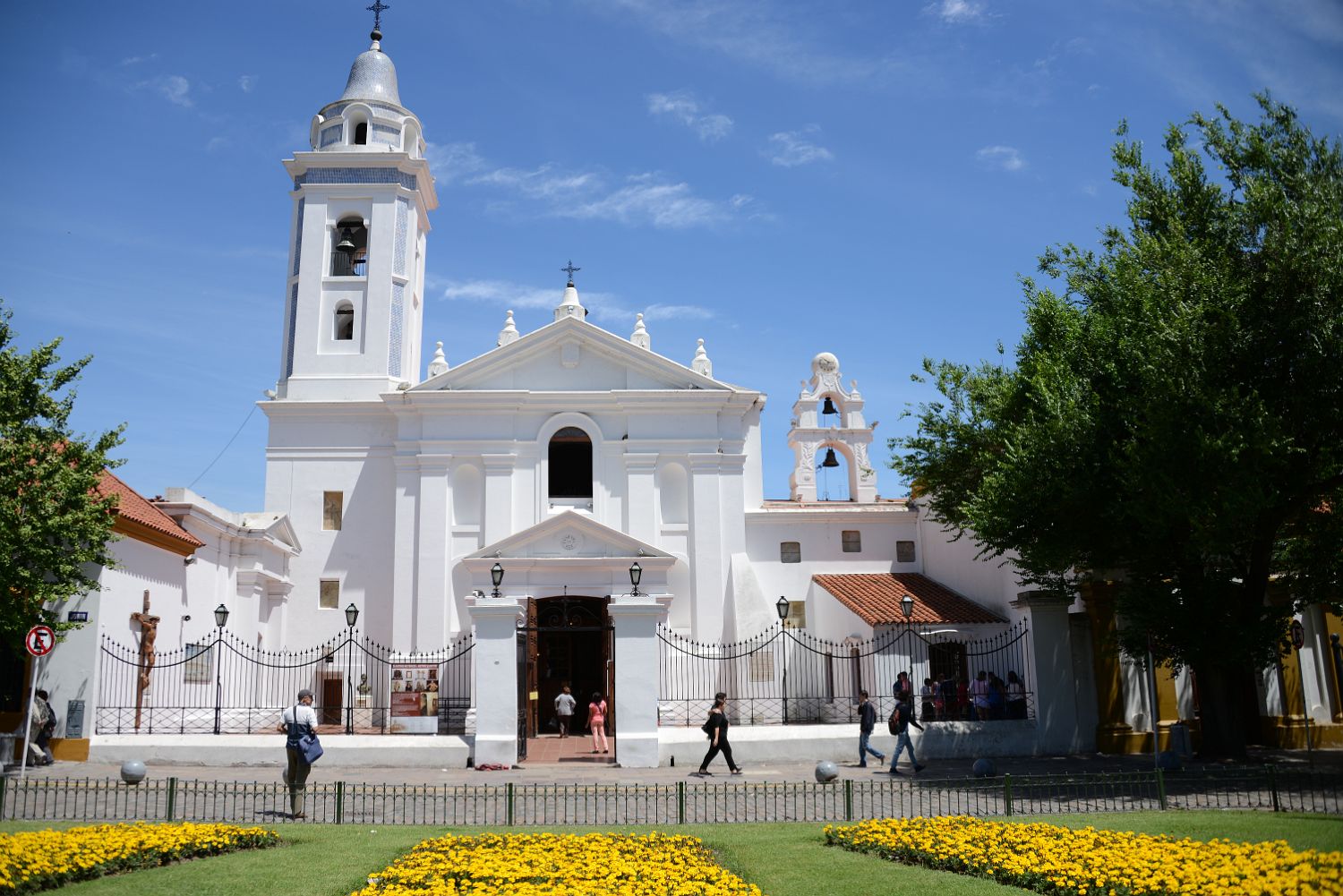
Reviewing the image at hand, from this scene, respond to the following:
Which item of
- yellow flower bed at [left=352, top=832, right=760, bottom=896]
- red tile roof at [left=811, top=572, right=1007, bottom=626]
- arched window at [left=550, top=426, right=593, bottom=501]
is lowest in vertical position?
yellow flower bed at [left=352, top=832, right=760, bottom=896]

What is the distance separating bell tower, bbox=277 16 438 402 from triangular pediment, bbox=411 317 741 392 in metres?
2.72

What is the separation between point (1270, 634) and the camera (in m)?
18.5

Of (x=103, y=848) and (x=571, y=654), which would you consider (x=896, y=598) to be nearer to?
(x=571, y=654)

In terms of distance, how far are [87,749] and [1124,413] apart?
19.2 metres

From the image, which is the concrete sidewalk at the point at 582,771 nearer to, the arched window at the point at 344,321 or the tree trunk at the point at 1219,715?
the tree trunk at the point at 1219,715

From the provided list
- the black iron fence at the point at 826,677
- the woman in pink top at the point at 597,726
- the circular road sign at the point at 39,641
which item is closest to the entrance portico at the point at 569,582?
the black iron fence at the point at 826,677

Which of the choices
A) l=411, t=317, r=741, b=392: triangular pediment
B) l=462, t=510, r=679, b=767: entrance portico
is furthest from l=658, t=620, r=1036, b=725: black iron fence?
l=411, t=317, r=741, b=392: triangular pediment

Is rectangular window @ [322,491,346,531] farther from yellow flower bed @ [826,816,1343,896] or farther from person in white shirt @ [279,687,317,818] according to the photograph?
yellow flower bed @ [826,816,1343,896]

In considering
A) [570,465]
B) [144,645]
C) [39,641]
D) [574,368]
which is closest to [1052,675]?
[570,465]

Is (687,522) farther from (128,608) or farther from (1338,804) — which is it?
(1338,804)

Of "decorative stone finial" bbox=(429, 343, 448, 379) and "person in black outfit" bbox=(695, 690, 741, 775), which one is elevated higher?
"decorative stone finial" bbox=(429, 343, 448, 379)

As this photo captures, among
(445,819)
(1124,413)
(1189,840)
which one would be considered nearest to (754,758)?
(445,819)

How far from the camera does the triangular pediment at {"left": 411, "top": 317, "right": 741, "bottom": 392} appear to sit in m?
31.0

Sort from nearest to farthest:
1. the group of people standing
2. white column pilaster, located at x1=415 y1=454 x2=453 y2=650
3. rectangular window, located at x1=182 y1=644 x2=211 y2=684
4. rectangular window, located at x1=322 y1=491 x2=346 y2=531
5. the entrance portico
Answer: the group of people standing
rectangular window, located at x1=182 y1=644 x2=211 y2=684
the entrance portico
white column pilaster, located at x1=415 y1=454 x2=453 y2=650
rectangular window, located at x1=322 y1=491 x2=346 y2=531
